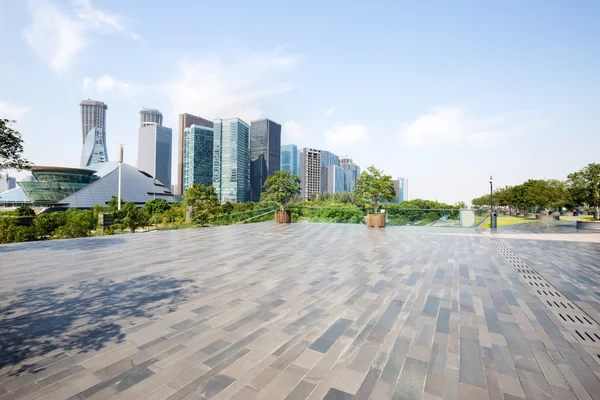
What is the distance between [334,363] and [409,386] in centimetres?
66

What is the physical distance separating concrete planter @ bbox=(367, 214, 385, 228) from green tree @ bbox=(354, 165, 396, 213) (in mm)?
918

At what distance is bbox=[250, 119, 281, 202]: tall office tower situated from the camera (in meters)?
185

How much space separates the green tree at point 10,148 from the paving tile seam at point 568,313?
47.8 feet

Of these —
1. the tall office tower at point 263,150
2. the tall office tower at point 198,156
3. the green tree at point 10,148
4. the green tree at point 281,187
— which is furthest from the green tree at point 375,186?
the tall office tower at point 263,150

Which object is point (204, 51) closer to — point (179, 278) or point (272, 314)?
point (179, 278)

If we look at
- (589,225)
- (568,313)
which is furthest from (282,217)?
(589,225)

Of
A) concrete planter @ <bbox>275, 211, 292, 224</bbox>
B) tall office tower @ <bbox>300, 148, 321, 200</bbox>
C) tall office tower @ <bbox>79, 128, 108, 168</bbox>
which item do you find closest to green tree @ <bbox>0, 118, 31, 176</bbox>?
concrete planter @ <bbox>275, 211, 292, 224</bbox>

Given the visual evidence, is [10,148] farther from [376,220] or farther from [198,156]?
[198,156]

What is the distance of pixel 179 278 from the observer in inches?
215

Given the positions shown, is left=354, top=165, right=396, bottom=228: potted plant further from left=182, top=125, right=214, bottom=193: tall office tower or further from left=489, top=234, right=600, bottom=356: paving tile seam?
left=182, top=125, right=214, bottom=193: tall office tower

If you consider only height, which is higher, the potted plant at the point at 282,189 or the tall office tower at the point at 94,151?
the tall office tower at the point at 94,151

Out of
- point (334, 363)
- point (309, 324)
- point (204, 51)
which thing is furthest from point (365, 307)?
point (204, 51)

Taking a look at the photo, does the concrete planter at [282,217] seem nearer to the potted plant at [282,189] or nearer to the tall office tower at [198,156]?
the potted plant at [282,189]

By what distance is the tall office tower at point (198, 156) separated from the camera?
14362cm
